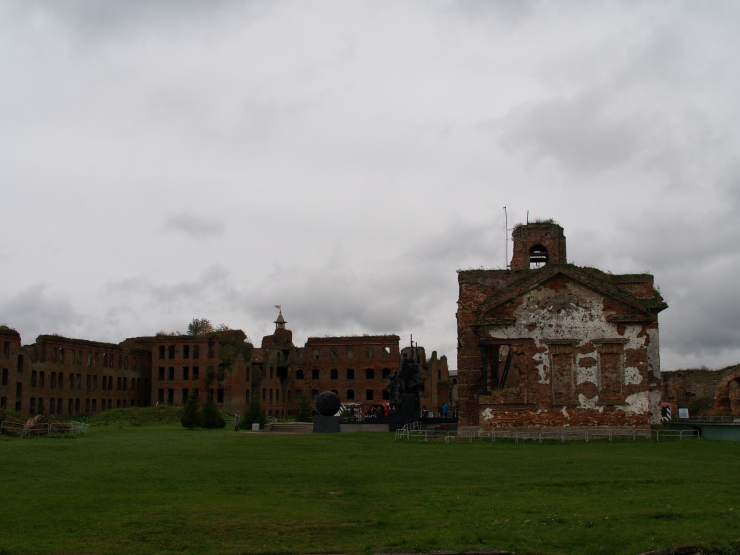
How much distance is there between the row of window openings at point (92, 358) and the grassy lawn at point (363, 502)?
46.6 meters

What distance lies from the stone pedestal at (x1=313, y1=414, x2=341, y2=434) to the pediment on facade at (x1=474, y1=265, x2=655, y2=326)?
437 inches

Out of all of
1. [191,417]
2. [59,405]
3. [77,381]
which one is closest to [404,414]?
[191,417]

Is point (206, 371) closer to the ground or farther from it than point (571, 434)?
farther from it

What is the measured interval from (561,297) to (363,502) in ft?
66.6

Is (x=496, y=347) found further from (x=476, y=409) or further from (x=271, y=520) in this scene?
(x=271, y=520)

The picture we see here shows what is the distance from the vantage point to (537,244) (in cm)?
4134

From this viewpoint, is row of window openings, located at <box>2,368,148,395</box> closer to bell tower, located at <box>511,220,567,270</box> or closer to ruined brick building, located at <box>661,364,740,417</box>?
bell tower, located at <box>511,220,567,270</box>

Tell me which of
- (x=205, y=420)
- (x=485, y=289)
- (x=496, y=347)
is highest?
(x=485, y=289)

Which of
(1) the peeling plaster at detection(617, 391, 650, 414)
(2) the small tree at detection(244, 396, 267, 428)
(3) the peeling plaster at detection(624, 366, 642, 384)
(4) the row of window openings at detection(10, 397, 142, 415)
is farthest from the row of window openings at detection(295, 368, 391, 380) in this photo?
(1) the peeling plaster at detection(617, 391, 650, 414)

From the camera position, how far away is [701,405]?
53.6 meters

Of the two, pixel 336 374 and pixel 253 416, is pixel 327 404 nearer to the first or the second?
pixel 253 416

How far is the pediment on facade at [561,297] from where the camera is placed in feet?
101

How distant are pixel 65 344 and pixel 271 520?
61767mm

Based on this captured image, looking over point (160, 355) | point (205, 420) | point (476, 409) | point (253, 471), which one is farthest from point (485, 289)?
point (160, 355)
